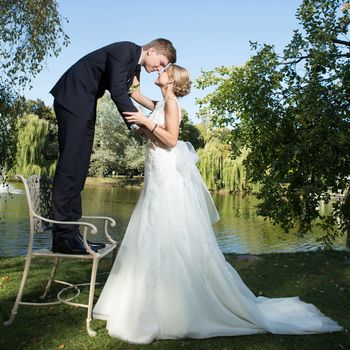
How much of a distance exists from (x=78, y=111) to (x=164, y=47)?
83cm

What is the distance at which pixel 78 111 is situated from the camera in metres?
3.17

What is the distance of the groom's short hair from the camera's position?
337 cm

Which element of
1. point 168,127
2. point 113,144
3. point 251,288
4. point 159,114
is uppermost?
point 113,144

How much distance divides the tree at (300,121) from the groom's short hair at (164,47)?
402 centimetres

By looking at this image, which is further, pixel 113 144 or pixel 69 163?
pixel 113 144

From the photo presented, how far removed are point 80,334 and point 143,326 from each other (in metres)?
0.48

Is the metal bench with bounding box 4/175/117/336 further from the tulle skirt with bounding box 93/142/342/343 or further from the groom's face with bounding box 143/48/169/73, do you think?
the groom's face with bounding box 143/48/169/73

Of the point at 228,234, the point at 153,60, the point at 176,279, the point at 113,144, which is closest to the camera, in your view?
the point at 176,279

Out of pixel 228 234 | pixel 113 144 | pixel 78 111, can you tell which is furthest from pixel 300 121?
pixel 113 144

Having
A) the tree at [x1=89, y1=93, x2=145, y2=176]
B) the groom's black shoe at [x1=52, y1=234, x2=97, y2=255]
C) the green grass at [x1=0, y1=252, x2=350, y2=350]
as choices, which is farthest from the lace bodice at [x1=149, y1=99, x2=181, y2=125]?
the tree at [x1=89, y1=93, x2=145, y2=176]

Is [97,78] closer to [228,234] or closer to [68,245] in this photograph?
[68,245]

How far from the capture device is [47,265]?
6.01m

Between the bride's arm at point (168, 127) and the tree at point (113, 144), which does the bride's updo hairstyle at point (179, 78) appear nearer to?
the bride's arm at point (168, 127)

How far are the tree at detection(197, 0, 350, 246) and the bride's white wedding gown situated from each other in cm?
382
